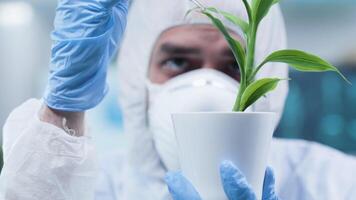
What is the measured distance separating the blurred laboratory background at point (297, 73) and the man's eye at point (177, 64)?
34.0 inches

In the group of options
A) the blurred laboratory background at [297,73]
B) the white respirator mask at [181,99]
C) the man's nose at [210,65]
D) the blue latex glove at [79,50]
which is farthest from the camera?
the blurred laboratory background at [297,73]

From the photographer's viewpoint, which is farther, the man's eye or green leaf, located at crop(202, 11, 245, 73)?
the man's eye

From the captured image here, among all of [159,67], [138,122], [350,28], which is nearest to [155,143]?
[138,122]

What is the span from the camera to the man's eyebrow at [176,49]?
1.18 metres

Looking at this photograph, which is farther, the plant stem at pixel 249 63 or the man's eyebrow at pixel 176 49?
the man's eyebrow at pixel 176 49

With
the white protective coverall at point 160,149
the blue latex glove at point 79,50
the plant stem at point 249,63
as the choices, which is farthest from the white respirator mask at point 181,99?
the plant stem at point 249,63

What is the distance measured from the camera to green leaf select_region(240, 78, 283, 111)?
661 millimetres

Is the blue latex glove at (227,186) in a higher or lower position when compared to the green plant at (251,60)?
lower

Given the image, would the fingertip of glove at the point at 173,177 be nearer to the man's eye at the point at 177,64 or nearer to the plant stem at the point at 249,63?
the plant stem at the point at 249,63

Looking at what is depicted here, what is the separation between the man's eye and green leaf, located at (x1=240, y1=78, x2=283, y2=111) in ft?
1.76

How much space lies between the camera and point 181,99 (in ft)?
3.59

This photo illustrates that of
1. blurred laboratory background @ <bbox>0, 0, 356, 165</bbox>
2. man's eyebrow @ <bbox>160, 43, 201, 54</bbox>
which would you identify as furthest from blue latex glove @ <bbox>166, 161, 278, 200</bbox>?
blurred laboratory background @ <bbox>0, 0, 356, 165</bbox>

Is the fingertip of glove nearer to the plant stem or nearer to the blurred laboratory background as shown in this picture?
the plant stem

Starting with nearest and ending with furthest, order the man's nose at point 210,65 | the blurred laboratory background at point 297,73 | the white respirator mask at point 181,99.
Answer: the white respirator mask at point 181,99, the man's nose at point 210,65, the blurred laboratory background at point 297,73
